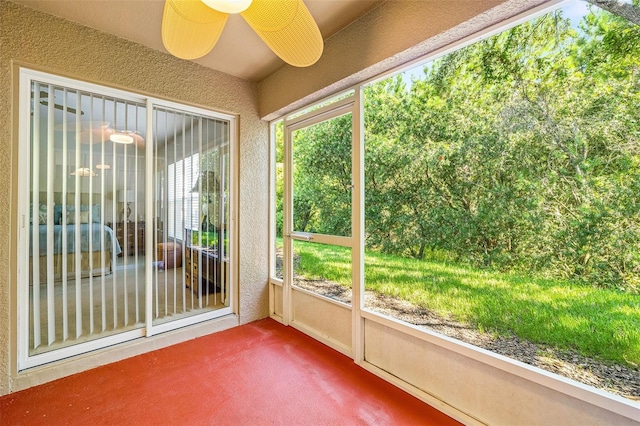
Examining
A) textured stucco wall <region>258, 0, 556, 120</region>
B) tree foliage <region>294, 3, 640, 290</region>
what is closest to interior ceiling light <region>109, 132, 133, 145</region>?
textured stucco wall <region>258, 0, 556, 120</region>

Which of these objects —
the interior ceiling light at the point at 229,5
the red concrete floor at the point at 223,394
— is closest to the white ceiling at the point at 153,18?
the interior ceiling light at the point at 229,5

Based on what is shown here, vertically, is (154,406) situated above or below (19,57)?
below

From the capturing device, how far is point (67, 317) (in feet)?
6.59

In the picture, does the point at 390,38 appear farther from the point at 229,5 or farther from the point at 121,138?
the point at 121,138

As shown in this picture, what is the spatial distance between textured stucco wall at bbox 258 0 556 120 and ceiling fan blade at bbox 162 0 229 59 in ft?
3.33

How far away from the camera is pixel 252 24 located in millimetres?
1133

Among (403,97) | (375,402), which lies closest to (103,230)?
(375,402)

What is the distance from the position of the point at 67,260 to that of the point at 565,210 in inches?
123

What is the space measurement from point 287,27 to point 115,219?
2.05 metres

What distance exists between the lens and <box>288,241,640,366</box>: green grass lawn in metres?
1.14

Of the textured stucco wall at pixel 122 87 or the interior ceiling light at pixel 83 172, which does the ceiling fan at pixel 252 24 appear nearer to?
the textured stucco wall at pixel 122 87

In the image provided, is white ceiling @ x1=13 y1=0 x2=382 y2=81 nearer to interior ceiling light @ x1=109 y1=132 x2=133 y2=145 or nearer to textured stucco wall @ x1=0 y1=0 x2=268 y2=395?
textured stucco wall @ x1=0 y1=0 x2=268 y2=395

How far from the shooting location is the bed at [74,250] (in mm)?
1910

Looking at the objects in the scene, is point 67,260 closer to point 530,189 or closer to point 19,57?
point 19,57
